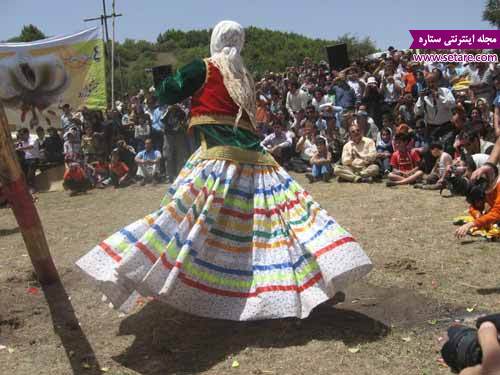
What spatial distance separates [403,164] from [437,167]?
2.39ft

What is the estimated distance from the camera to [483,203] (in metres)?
4.46

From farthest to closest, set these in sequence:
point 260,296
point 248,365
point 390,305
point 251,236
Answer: point 390,305 → point 251,236 → point 260,296 → point 248,365

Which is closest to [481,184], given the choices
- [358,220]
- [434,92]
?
[358,220]

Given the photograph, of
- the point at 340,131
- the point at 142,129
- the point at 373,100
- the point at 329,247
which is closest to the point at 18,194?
the point at 329,247

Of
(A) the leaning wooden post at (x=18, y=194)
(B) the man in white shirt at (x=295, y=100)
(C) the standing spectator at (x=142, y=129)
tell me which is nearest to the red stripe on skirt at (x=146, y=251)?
(A) the leaning wooden post at (x=18, y=194)

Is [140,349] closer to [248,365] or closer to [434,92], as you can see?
[248,365]

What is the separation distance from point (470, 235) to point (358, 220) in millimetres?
1425

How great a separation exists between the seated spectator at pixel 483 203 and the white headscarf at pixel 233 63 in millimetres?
1688

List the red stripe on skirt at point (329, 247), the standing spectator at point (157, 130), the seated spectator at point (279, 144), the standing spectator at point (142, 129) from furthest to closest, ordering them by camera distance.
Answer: the standing spectator at point (142, 129) → the standing spectator at point (157, 130) → the seated spectator at point (279, 144) → the red stripe on skirt at point (329, 247)

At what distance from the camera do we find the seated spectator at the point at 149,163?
12.5 metres

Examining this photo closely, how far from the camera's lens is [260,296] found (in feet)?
12.6

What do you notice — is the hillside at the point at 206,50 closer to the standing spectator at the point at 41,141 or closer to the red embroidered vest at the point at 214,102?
the standing spectator at the point at 41,141

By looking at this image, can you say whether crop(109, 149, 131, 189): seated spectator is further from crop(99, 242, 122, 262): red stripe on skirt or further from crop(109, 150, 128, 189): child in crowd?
crop(99, 242, 122, 262): red stripe on skirt

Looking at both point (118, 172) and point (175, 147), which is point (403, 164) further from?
point (118, 172)
